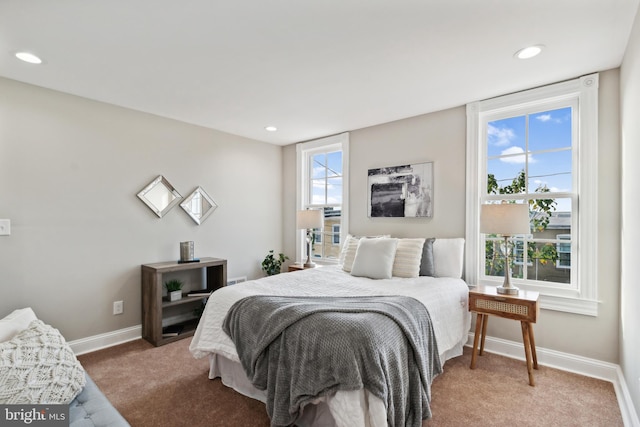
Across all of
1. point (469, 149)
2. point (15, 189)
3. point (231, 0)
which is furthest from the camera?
point (469, 149)

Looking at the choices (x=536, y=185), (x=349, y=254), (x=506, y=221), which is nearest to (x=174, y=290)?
(x=349, y=254)

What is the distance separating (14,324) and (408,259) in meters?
2.82

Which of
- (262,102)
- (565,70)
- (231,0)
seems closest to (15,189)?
(262,102)

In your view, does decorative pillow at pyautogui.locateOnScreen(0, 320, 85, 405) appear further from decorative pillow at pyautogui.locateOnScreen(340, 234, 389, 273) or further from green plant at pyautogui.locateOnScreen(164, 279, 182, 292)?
decorative pillow at pyautogui.locateOnScreen(340, 234, 389, 273)

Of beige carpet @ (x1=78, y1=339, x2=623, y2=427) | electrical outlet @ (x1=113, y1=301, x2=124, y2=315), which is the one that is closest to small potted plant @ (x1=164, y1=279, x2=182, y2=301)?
electrical outlet @ (x1=113, y1=301, x2=124, y2=315)

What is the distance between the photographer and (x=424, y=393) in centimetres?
179

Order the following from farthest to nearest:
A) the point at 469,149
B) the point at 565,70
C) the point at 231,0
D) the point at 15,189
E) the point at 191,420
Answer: the point at 469,149 < the point at 15,189 < the point at 565,70 < the point at 191,420 < the point at 231,0

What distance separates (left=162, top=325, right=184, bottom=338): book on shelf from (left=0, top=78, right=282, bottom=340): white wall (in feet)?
1.01

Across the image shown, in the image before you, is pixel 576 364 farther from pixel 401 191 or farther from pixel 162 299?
pixel 162 299

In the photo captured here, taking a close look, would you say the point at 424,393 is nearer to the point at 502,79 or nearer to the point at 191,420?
the point at 191,420

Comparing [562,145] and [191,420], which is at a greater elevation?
[562,145]

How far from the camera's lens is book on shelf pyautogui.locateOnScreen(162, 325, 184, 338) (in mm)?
3299

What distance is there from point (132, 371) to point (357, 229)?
272 centimetres

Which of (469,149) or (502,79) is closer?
(502,79)
